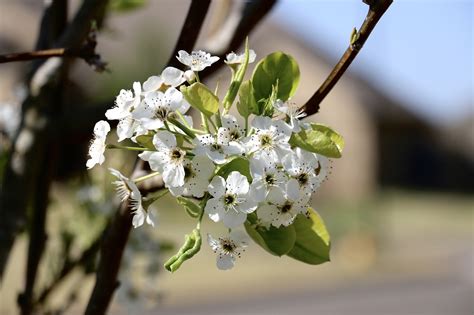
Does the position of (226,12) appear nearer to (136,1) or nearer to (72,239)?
(136,1)

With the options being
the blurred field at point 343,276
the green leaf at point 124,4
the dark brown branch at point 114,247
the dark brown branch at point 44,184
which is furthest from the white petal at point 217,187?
the blurred field at point 343,276

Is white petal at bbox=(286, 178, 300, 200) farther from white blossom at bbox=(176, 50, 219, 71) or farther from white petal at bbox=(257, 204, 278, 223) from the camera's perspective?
white blossom at bbox=(176, 50, 219, 71)

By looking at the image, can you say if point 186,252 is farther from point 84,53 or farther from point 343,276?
point 343,276

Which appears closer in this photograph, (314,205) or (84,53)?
(84,53)

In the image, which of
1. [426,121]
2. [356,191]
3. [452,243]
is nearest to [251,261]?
[452,243]

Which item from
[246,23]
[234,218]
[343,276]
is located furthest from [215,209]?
[343,276]

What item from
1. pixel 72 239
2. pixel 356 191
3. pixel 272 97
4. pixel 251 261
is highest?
pixel 272 97

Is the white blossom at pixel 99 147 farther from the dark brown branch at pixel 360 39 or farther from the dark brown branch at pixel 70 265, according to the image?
the dark brown branch at pixel 70 265
